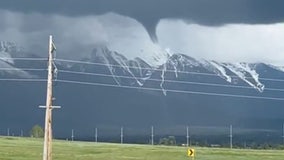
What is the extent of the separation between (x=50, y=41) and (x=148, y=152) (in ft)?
258

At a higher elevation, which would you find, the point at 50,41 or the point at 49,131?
the point at 50,41

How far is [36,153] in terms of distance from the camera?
12094 centimetres

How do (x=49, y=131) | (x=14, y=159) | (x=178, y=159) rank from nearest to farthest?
1. (x=49, y=131)
2. (x=14, y=159)
3. (x=178, y=159)

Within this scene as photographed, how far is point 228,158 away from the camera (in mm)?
122125

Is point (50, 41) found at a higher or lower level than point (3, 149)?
higher

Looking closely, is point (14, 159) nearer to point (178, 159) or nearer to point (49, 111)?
point (178, 159)

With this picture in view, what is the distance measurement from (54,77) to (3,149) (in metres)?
73.0

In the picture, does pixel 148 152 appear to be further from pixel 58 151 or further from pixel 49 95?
pixel 49 95

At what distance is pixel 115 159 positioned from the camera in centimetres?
11306

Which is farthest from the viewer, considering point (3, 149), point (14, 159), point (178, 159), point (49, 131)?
point (3, 149)

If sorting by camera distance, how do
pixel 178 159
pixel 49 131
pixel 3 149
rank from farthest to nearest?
pixel 3 149
pixel 178 159
pixel 49 131

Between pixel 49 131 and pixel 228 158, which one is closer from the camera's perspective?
pixel 49 131

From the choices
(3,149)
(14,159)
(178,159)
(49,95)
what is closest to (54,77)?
(49,95)

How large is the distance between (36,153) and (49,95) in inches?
2685
